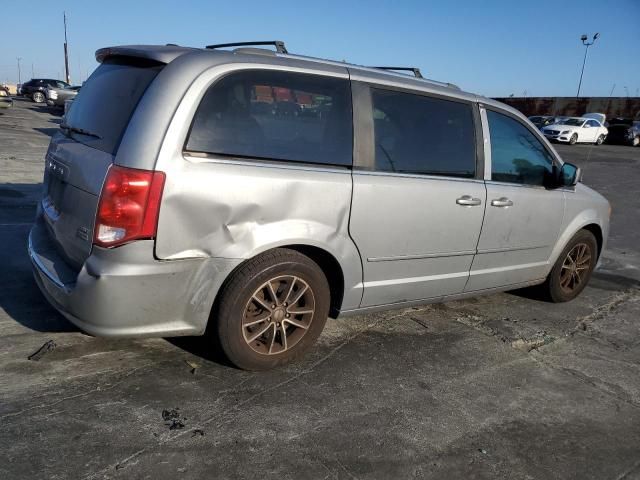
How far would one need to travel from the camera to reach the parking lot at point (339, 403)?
243 centimetres

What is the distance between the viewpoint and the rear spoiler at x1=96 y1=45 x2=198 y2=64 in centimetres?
287

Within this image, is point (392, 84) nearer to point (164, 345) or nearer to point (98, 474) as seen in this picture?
point (164, 345)

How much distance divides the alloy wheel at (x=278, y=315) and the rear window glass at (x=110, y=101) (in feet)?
3.76

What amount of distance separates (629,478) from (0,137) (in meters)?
17.2

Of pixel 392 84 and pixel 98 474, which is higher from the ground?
pixel 392 84

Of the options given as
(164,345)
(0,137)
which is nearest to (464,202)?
(164,345)

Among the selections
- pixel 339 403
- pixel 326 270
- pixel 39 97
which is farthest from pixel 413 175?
pixel 39 97

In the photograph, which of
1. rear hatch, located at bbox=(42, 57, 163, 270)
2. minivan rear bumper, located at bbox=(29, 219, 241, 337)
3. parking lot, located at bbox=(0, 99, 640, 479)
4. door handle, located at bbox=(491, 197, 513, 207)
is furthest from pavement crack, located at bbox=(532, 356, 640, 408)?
rear hatch, located at bbox=(42, 57, 163, 270)

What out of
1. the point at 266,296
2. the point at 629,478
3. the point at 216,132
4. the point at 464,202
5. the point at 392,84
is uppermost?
the point at 392,84

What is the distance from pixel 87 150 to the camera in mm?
2918

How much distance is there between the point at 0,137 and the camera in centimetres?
1519

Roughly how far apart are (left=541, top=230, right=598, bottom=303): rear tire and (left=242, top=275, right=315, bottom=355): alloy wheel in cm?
277

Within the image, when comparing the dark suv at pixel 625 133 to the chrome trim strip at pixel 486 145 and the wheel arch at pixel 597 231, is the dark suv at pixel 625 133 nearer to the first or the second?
the wheel arch at pixel 597 231

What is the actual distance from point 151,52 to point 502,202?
270cm
